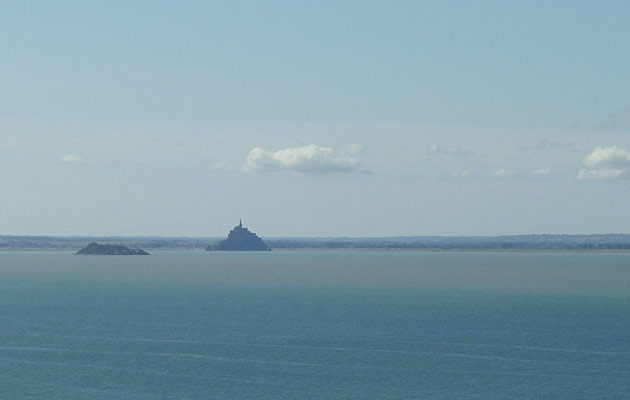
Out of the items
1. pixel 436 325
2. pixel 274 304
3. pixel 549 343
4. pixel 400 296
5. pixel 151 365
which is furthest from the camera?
pixel 400 296

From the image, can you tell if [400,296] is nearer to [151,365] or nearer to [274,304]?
[274,304]

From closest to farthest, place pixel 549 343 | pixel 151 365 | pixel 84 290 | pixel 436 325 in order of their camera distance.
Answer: pixel 151 365, pixel 549 343, pixel 436 325, pixel 84 290

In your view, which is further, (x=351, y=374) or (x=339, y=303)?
(x=339, y=303)

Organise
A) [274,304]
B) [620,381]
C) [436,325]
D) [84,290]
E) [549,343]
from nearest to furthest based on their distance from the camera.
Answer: [620,381], [549,343], [436,325], [274,304], [84,290]

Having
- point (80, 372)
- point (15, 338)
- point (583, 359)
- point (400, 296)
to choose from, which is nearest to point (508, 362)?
point (583, 359)

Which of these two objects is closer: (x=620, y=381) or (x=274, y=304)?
(x=620, y=381)

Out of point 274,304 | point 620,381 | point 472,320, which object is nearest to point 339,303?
point 274,304

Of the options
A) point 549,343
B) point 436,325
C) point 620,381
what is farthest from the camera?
point 436,325

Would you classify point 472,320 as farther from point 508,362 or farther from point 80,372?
point 80,372
